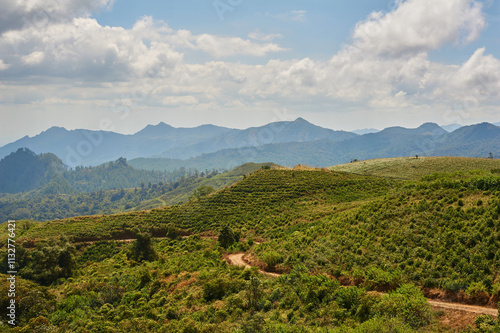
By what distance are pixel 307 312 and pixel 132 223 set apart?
49.9 m

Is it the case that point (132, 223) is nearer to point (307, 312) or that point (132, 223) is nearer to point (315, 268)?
point (315, 268)

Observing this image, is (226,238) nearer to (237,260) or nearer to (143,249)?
(237,260)

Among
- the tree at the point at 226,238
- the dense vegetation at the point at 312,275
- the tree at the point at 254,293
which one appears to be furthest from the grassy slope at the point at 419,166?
the tree at the point at 254,293

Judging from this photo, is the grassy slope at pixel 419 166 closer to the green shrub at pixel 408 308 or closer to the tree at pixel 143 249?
the tree at pixel 143 249

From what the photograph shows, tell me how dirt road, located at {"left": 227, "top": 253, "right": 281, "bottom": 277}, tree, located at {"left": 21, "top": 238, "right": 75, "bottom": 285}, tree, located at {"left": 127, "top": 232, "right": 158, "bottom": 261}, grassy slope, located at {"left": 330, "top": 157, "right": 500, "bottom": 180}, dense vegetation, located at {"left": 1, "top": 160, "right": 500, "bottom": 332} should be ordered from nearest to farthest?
dense vegetation, located at {"left": 1, "top": 160, "right": 500, "bottom": 332}
dirt road, located at {"left": 227, "top": 253, "right": 281, "bottom": 277}
tree, located at {"left": 21, "top": 238, "right": 75, "bottom": 285}
tree, located at {"left": 127, "top": 232, "right": 158, "bottom": 261}
grassy slope, located at {"left": 330, "top": 157, "right": 500, "bottom": 180}

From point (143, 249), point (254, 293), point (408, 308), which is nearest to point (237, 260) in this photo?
point (254, 293)

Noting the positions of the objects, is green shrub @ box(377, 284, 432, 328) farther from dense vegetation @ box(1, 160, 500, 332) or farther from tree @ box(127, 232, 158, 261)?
tree @ box(127, 232, 158, 261)

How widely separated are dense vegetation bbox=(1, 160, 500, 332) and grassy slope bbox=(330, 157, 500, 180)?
5011 cm

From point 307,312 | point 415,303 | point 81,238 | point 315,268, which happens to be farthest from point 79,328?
point 81,238

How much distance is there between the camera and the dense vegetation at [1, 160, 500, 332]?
1802 cm

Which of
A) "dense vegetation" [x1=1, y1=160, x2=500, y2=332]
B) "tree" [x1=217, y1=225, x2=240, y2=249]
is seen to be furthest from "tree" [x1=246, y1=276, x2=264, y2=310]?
"tree" [x1=217, y1=225, x2=240, y2=249]

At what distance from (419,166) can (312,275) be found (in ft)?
258

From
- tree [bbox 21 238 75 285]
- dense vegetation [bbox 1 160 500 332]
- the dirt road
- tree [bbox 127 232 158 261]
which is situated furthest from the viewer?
tree [bbox 127 232 158 261]

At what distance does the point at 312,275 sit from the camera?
2398cm
